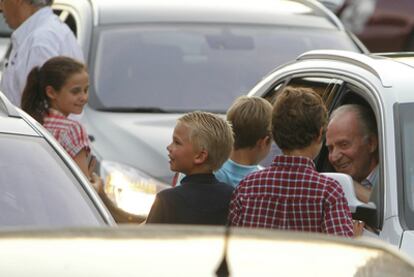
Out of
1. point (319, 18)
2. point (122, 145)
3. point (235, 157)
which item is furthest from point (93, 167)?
point (319, 18)

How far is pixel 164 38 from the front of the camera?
1172 cm

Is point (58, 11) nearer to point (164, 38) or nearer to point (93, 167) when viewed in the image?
point (164, 38)

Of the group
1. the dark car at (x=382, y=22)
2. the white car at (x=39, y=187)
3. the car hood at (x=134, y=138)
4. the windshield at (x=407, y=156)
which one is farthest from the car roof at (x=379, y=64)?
the dark car at (x=382, y=22)

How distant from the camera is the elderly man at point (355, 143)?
23.7 feet

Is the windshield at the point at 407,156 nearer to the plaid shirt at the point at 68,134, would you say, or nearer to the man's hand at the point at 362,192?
the man's hand at the point at 362,192

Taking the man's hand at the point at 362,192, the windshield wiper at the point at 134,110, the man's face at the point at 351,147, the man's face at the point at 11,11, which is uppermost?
the man's face at the point at 351,147

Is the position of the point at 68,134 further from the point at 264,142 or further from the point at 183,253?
the point at 183,253

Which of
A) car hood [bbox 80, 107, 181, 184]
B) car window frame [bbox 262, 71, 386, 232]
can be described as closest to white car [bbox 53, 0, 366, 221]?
car hood [bbox 80, 107, 181, 184]

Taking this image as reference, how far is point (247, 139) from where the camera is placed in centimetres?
716

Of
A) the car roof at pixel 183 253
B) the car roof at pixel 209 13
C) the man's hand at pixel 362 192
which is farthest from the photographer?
→ the car roof at pixel 209 13

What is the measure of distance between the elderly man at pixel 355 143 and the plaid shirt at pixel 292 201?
0.72 metres

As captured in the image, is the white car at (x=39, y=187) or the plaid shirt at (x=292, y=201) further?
the plaid shirt at (x=292, y=201)

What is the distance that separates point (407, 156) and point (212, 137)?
736 millimetres

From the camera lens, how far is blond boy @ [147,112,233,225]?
260 inches
